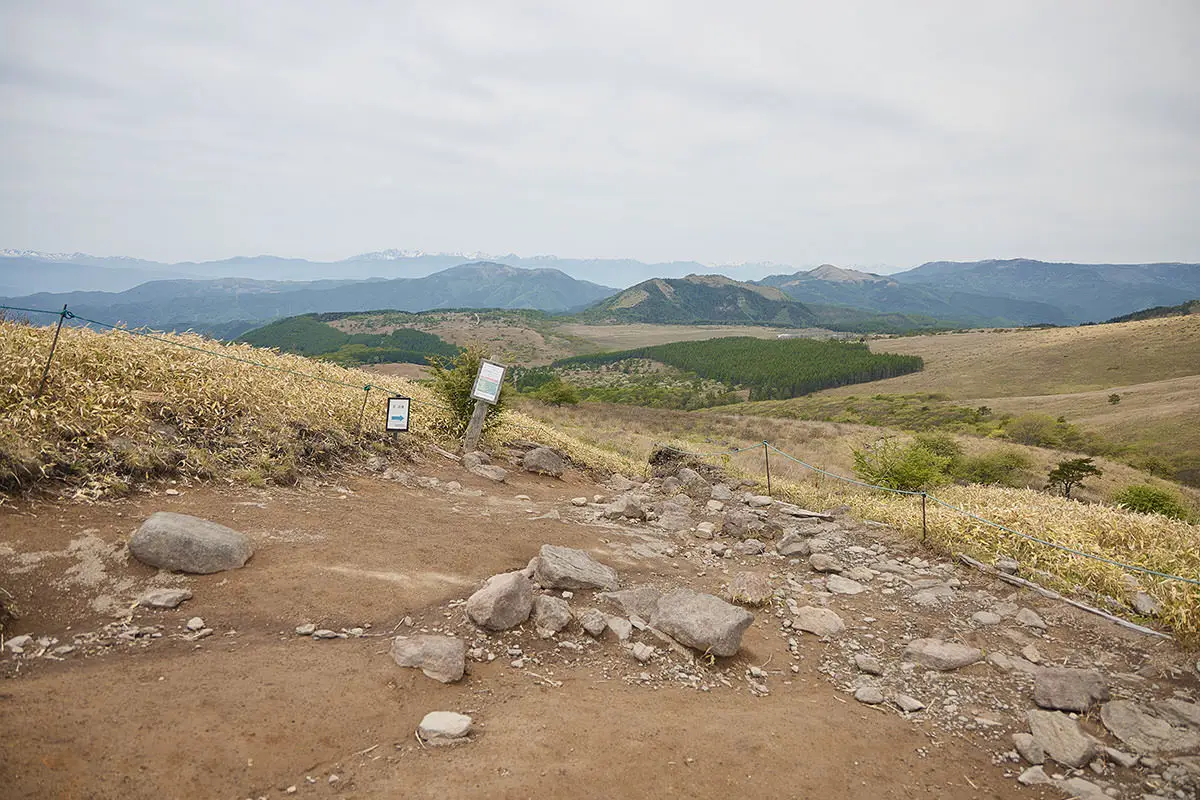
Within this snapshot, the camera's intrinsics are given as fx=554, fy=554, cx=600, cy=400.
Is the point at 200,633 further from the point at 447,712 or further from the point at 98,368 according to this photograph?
the point at 98,368

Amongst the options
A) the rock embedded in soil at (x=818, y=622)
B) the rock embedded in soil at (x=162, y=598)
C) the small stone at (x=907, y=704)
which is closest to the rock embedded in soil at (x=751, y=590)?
the rock embedded in soil at (x=818, y=622)

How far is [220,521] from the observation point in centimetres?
686

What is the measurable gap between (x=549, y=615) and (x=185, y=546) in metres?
3.87

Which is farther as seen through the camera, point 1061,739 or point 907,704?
point 907,704

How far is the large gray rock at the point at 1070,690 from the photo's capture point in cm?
515

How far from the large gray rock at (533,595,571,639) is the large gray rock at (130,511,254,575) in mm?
3277

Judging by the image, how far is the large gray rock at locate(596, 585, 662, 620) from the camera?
21.1ft

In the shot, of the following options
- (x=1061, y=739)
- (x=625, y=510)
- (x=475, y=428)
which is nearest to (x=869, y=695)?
(x=1061, y=739)

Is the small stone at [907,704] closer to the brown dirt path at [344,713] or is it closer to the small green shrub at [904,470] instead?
the brown dirt path at [344,713]

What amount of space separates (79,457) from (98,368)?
9.15 ft

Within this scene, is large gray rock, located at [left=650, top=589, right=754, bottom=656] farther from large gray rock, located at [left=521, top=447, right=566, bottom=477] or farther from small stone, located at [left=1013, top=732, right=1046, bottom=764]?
large gray rock, located at [left=521, top=447, right=566, bottom=477]

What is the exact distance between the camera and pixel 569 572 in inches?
266

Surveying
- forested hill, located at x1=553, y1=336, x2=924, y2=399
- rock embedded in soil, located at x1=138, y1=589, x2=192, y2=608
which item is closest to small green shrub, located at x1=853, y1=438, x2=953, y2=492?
rock embedded in soil, located at x1=138, y1=589, x2=192, y2=608

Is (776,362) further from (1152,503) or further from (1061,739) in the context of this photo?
(1061,739)
